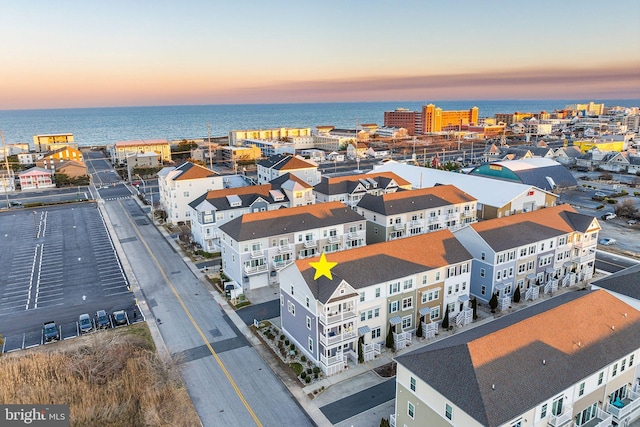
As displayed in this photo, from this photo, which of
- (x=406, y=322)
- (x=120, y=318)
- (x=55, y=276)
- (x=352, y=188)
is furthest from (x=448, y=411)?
(x=352, y=188)

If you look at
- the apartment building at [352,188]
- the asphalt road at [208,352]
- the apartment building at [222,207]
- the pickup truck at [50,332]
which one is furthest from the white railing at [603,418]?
the apartment building at [352,188]

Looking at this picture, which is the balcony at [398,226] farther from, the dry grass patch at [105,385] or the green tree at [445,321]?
the dry grass patch at [105,385]

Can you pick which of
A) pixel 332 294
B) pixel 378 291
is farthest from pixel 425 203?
pixel 332 294

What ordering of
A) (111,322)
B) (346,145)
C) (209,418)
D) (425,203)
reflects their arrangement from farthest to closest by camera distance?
(346,145), (425,203), (111,322), (209,418)

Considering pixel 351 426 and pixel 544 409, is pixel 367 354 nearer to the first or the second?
pixel 351 426
